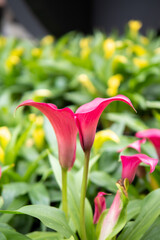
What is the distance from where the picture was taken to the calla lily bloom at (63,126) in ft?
1.60

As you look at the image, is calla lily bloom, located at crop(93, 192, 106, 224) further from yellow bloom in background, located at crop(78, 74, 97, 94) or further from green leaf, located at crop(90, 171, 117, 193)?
yellow bloom in background, located at crop(78, 74, 97, 94)

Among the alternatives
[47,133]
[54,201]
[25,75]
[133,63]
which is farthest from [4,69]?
[54,201]

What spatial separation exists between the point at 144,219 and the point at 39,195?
1.10 ft

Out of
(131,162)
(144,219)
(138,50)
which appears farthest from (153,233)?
(138,50)

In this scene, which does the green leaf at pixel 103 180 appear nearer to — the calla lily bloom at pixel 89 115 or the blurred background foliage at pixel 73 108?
the blurred background foliage at pixel 73 108

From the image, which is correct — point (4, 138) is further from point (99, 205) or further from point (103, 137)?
point (99, 205)

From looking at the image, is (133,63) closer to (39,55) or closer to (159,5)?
(39,55)

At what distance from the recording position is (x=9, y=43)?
2479mm

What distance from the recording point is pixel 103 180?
828mm

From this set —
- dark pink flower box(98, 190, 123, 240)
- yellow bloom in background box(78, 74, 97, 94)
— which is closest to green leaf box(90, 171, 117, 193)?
dark pink flower box(98, 190, 123, 240)

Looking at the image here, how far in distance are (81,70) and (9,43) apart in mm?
1129

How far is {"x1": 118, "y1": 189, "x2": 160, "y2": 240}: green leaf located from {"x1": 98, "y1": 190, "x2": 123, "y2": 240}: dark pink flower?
55mm

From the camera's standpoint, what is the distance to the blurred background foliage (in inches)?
33.4

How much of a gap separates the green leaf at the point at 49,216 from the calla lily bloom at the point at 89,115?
0.50 feet
